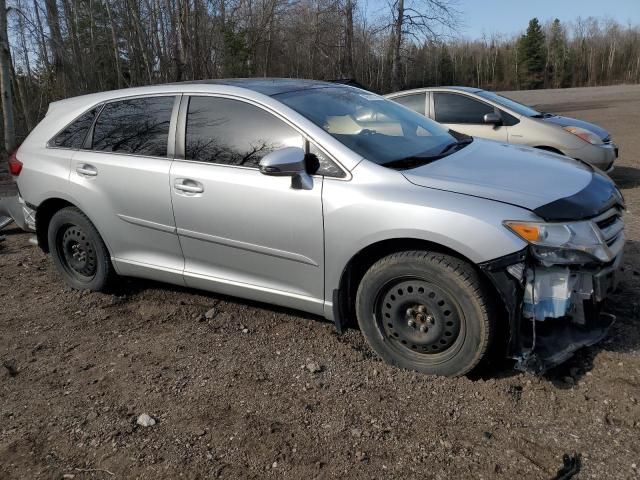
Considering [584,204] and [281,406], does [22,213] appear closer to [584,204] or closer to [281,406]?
[281,406]

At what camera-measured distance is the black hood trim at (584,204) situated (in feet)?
9.43

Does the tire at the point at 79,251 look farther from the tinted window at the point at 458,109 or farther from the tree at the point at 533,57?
the tree at the point at 533,57

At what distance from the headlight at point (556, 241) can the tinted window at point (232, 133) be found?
1.43 m

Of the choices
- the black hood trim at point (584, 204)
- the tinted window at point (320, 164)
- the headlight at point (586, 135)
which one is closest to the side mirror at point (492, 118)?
the headlight at point (586, 135)

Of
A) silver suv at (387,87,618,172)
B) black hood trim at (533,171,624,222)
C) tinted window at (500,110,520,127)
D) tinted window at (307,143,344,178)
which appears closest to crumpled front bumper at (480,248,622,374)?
black hood trim at (533,171,624,222)

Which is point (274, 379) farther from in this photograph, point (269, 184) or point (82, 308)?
point (82, 308)

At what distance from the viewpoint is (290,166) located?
10.6ft

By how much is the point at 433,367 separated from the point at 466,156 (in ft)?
4.56

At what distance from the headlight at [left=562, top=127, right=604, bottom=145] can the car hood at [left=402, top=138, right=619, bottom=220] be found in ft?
14.8

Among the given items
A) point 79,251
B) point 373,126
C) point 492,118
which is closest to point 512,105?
point 492,118

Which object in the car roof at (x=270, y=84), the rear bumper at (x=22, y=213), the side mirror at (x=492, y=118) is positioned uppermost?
the car roof at (x=270, y=84)

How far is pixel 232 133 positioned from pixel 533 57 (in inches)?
2647

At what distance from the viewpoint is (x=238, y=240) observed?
364 cm

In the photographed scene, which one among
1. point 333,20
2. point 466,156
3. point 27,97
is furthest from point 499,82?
point 466,156
